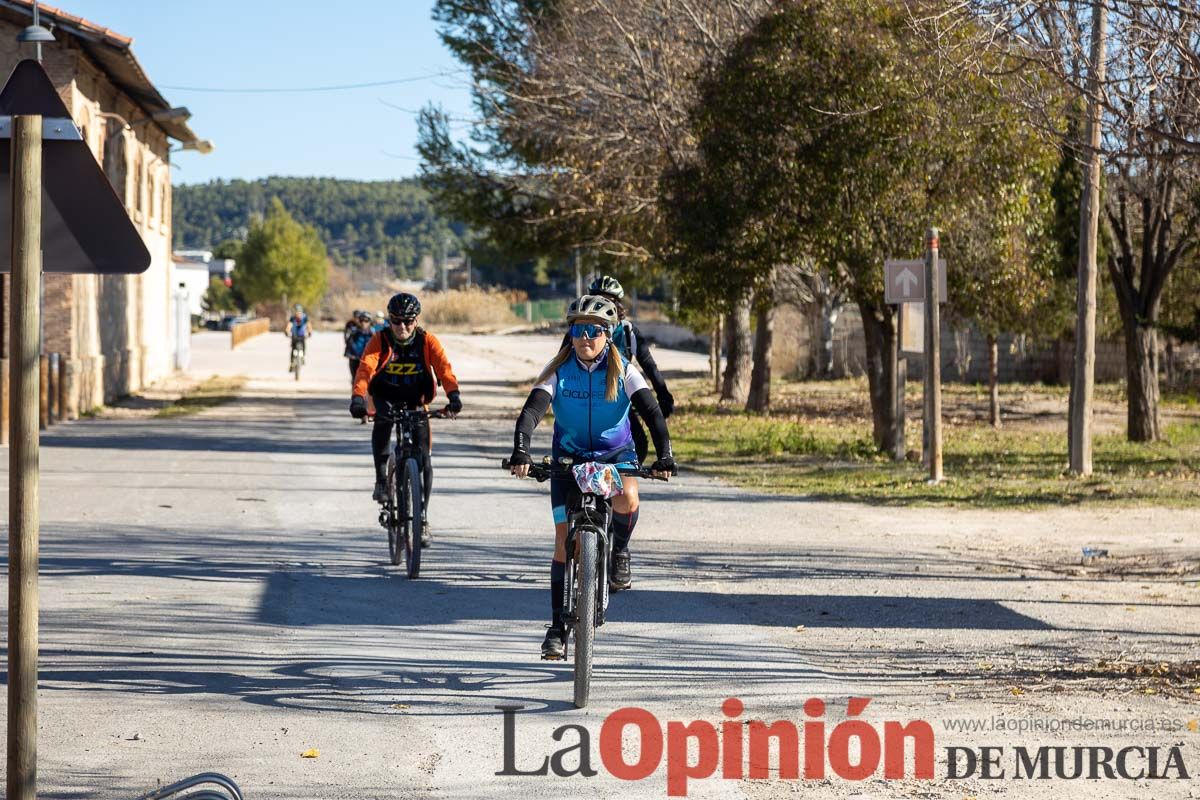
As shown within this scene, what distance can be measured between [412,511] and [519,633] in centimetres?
200

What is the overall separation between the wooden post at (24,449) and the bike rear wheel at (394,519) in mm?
5841

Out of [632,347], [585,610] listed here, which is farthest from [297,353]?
[585,610]

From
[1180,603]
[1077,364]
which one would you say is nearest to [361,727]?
[1180,603]

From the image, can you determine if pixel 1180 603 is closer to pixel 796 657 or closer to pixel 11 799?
pixel 796 657

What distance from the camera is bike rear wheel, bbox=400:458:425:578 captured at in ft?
32.9

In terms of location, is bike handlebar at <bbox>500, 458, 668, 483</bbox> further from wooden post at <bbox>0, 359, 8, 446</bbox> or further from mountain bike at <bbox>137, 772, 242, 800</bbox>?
wooden post at <bbox>0, 359, 8, 446</bbox>

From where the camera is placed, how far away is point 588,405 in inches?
294

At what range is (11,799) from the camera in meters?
4.49

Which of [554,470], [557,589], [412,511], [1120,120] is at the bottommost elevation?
[557,589]

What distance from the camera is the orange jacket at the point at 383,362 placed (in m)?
10.4

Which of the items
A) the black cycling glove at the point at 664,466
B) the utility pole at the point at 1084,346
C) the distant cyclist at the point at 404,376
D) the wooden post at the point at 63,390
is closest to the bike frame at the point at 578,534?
the black cycling glove at the point at 664,466

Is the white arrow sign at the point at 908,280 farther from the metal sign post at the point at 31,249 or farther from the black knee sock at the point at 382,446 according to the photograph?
the metal sign post at the point at 31,249

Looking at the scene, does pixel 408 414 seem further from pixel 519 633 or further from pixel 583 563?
pixel 583 563

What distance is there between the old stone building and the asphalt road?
8.99 metres
